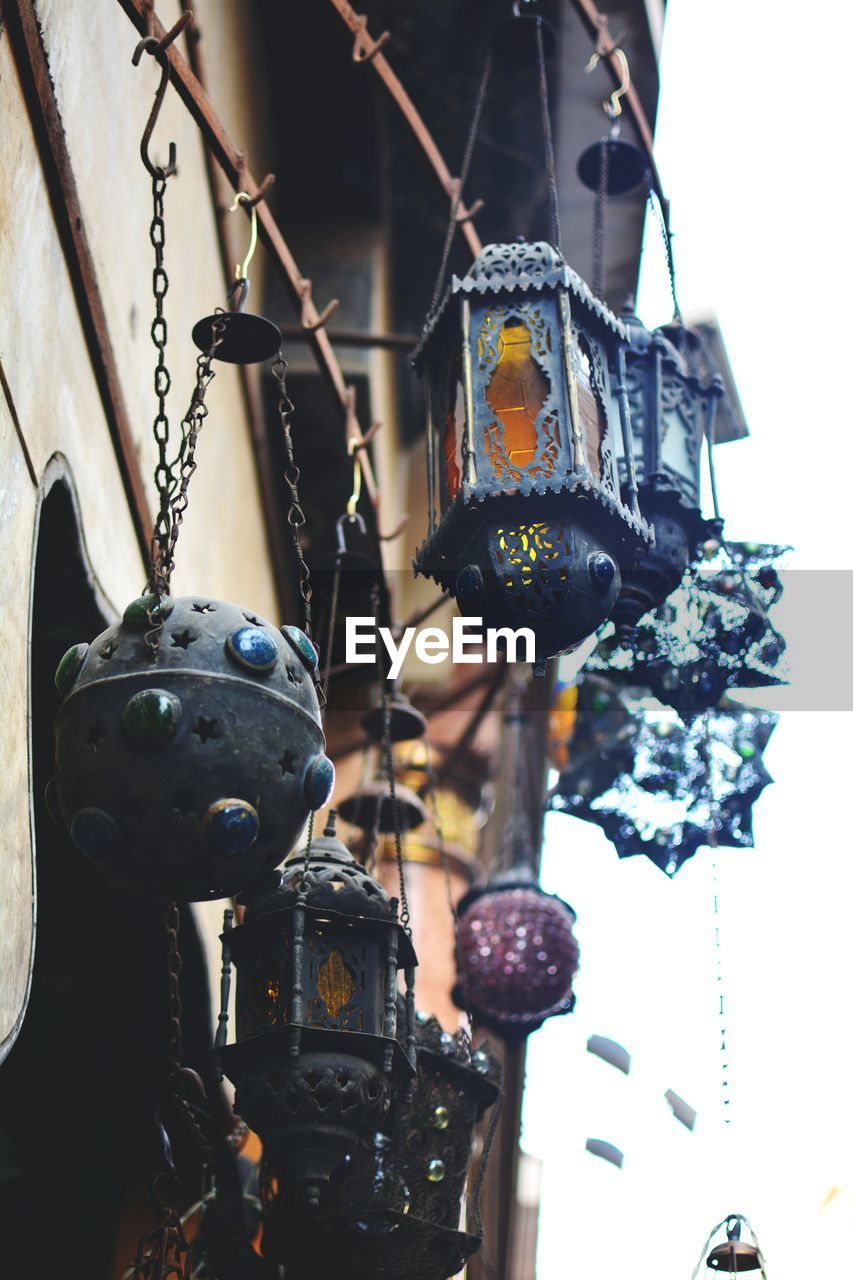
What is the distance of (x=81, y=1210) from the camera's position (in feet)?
18.2

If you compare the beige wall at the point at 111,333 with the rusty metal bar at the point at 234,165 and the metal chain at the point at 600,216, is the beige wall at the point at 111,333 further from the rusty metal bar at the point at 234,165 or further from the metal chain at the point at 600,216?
the metal chain at the point at 600,216

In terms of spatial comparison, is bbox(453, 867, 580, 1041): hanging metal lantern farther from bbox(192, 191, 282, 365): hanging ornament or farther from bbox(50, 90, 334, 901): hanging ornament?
bbox(50, 90, 334, 901): hanging ornament

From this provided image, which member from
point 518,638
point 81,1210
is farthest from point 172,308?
point 81,1210

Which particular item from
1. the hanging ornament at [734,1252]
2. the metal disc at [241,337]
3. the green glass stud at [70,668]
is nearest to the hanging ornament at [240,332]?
the metal disc at [241,337]

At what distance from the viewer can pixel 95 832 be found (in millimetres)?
2352

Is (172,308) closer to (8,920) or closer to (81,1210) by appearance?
(8,920)

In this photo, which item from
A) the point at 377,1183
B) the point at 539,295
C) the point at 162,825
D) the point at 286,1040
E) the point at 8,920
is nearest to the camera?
the point at 162,825

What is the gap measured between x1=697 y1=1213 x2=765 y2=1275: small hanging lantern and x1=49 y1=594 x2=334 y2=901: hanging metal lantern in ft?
8.14

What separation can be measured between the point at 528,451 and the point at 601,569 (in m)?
0.29

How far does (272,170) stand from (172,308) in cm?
261

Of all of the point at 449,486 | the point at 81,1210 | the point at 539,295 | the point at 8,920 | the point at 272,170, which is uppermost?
the point at 272,170

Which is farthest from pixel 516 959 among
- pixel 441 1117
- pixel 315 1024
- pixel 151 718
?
pixel 151 718

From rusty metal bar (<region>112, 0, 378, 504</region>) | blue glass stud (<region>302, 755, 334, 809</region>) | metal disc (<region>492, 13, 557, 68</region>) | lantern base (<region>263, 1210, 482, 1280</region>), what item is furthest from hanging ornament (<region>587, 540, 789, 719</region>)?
blue glass stud (<region>302, 755, 334, 809</region>)

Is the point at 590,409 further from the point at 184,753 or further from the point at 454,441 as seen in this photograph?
the point at 184,753
